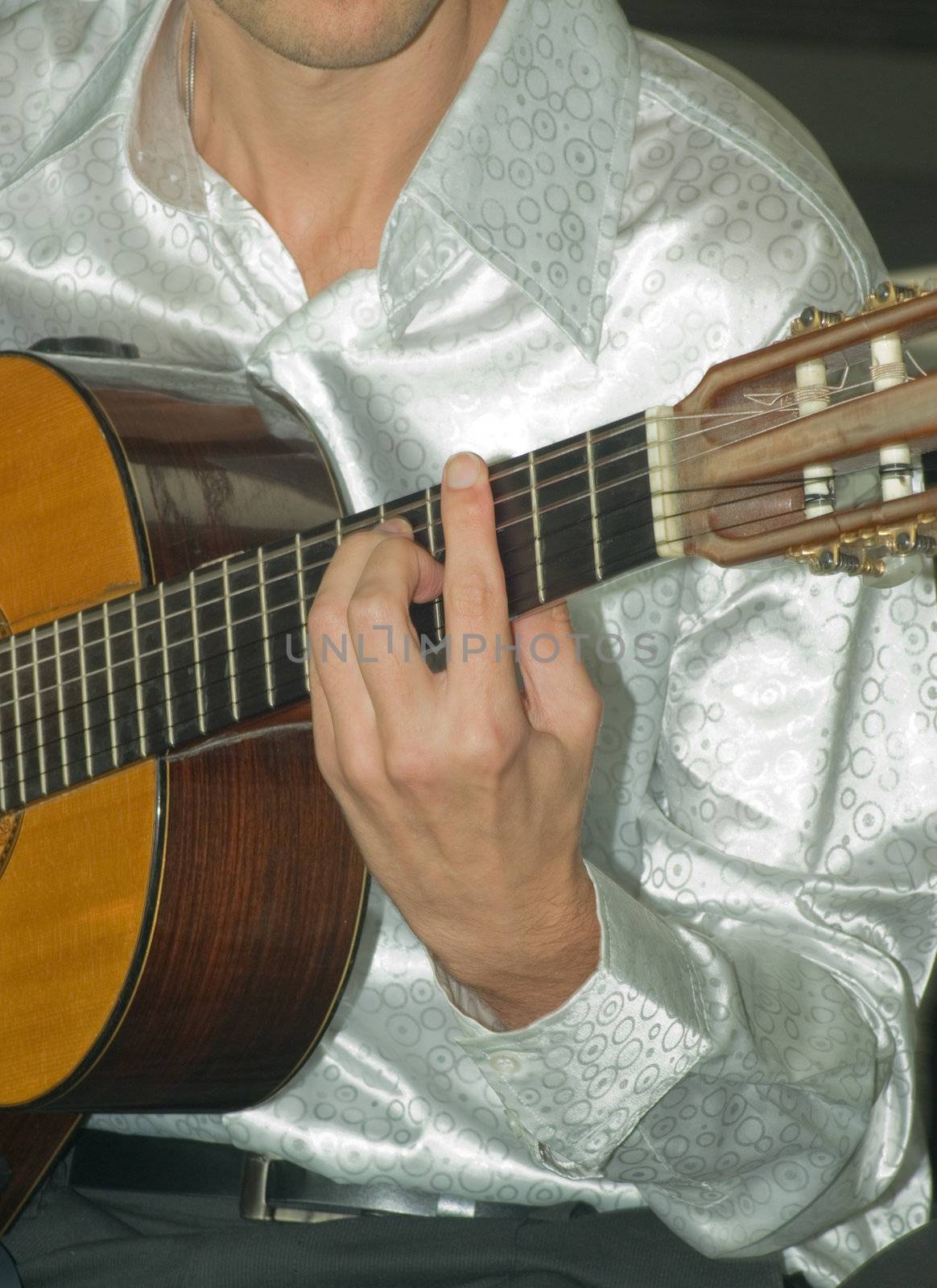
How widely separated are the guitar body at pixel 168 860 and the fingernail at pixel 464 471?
0.84ft

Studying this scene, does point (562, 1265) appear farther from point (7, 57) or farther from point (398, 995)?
point (7, 57)

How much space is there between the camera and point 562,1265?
0.94 meters

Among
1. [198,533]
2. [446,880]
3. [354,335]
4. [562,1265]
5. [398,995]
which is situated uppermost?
[354,335]

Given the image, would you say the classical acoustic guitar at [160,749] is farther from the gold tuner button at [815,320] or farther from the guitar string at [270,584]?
the gold tuner button at [815,320]

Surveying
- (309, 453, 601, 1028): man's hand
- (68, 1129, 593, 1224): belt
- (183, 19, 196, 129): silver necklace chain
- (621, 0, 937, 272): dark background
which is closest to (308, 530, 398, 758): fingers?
(309, 453, 601, 1028): man's hand

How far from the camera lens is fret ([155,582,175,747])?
92 cm

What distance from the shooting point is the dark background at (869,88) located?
3322 millimetres

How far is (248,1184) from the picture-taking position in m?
1.05

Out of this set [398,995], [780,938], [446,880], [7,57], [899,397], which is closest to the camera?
[899,397]

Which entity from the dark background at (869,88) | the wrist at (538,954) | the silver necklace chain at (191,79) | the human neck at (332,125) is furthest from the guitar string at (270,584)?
the dark background at (869,88)

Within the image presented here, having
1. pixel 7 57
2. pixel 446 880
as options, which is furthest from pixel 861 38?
pixel 446 880

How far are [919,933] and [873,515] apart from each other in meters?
0.44

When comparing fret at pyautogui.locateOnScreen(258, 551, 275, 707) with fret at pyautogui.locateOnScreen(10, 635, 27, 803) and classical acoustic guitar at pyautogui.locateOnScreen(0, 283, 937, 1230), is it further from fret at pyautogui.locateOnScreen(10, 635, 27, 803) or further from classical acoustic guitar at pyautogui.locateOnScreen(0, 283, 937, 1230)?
fret at pyautogui.locateOnScreen(10, 635, 27, 803)

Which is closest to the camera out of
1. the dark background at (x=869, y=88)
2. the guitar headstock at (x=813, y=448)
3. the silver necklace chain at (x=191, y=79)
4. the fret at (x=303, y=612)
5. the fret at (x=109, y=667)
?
the guitar headstock at (x=813, y=448)
